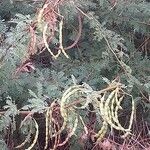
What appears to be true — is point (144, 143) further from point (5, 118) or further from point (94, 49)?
point (5, 118)

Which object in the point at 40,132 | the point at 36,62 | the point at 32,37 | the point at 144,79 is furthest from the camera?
the point at 36,62

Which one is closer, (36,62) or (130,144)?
(130,144)

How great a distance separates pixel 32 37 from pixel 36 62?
31.7 inches

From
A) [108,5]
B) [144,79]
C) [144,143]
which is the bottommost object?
[144,143]

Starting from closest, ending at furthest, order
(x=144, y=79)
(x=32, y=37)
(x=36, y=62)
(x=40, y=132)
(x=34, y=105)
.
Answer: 1. (x=32, y=37)
2. (x=34, y=105)
3. (x=40, y=132)
4. (x=144, y=79)
5. (x=36, y=62)

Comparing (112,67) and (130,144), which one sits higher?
(112,67)

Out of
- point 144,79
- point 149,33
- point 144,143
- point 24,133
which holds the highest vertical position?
point 149,33

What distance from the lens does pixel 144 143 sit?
2.23m

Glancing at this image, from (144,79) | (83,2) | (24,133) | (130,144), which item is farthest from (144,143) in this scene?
(83,2)

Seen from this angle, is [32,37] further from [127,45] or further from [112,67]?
[127,45]

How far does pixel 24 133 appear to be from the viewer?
1.87m

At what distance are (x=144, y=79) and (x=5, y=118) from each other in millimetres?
916

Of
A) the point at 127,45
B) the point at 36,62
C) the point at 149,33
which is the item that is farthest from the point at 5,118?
the point at 149,33

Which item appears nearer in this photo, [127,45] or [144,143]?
[144,143]
